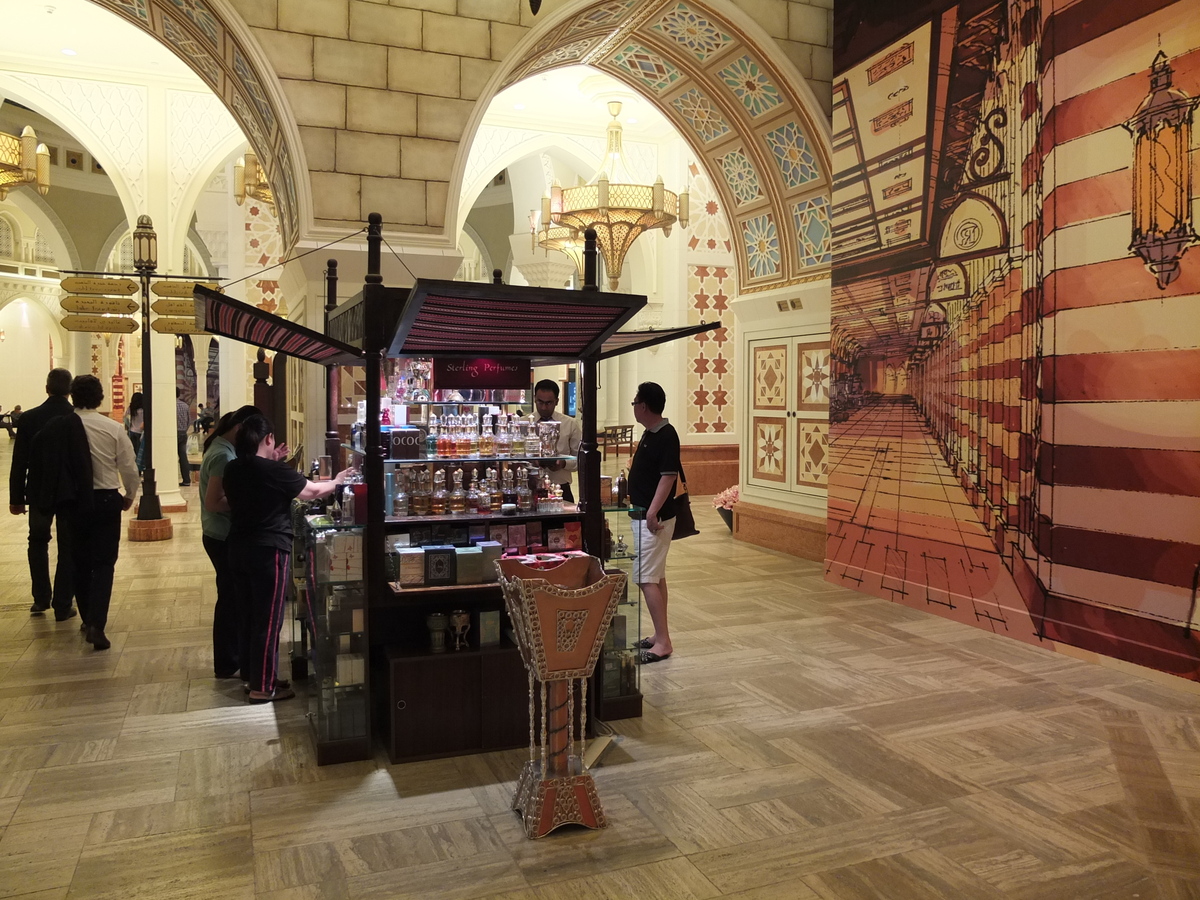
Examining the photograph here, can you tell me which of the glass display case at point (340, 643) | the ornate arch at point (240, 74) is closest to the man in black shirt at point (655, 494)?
the glass display case at point (340, 643)

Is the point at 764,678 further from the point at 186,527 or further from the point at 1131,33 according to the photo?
the point at 186,527

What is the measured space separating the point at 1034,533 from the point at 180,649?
517 centimetres

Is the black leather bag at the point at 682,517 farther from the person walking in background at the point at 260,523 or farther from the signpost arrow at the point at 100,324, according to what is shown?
the signpost arrow at the point at 100,324

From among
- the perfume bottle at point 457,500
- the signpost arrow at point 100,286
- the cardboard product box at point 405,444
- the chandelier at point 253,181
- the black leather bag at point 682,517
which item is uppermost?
the chandelier at point 253,181

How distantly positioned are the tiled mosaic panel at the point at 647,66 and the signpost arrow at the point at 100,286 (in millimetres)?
5098

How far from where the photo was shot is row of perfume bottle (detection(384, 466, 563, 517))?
12.8 ft

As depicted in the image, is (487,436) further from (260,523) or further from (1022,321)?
(1022,321)

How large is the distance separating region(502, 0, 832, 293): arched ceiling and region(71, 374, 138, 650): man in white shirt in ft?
12.6

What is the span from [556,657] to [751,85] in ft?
21.1

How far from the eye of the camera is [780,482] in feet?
28.8

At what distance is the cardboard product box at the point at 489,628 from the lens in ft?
12.6

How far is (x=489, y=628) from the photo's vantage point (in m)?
3.87

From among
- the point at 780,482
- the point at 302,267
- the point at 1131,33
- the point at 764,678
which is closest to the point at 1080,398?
the point at 1131,33

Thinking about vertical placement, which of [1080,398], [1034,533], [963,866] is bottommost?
[963,866]
